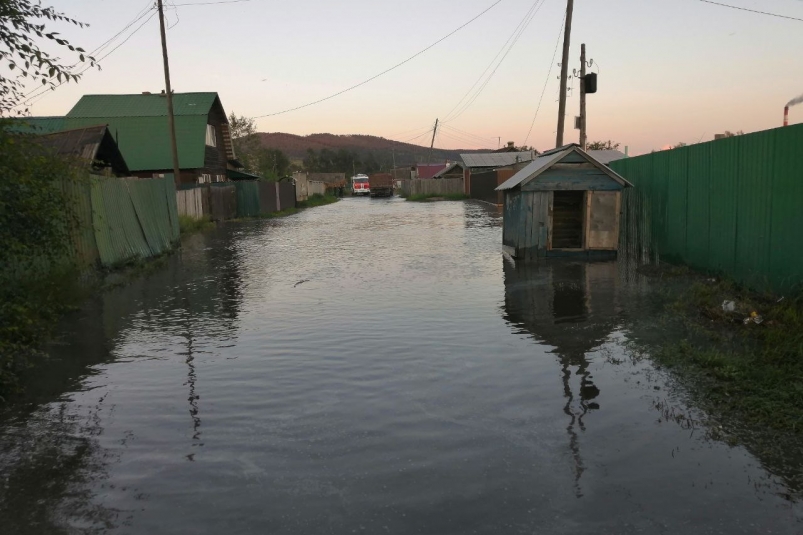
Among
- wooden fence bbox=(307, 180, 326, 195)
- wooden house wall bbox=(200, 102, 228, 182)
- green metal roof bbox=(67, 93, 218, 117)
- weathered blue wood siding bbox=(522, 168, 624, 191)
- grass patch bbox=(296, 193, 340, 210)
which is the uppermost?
green metal roof bbox=(67, 93, 218, 117)

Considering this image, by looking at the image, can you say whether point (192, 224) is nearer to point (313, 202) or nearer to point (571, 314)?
point (571, 314)

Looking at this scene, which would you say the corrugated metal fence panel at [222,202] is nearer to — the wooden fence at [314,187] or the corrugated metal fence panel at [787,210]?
the corrugated metal fence panel at [787,210]

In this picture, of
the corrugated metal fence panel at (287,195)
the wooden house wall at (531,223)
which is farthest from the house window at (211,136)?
the wooden house wall at (531,223)

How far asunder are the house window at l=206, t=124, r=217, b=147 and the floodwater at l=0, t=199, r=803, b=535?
29.9m

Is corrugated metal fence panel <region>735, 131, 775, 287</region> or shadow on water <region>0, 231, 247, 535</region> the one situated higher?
corrugated metal fence panel <region>735, 131, 775, 287</region>

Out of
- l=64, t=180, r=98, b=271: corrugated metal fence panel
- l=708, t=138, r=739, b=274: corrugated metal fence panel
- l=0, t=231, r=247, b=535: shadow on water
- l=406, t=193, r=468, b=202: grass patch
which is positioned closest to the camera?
l=0, t=231, r=247, b=535: shadow on water

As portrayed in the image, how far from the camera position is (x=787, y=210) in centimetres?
861

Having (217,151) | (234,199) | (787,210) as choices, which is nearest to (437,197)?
(217,151)

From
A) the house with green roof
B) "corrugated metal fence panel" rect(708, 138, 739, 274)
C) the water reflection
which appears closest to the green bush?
the water reflection

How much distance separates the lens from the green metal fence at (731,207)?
856 cm

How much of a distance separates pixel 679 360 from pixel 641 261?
8.33 metres

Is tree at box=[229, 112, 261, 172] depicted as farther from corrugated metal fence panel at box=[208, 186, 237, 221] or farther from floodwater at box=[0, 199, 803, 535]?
floodwater at box=[0, 199, 803, 535]

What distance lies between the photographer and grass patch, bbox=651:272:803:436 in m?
5.22

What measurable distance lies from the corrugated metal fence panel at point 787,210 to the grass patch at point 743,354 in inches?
15.2
